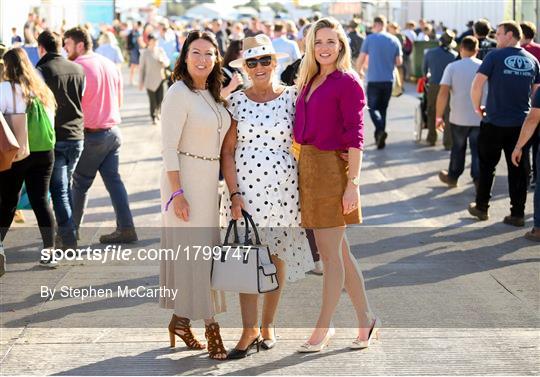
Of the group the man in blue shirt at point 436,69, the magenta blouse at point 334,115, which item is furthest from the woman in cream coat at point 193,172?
the man in blue shirt at point 436,69

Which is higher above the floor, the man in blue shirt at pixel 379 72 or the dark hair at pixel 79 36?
the dark hair at pixel 79 36

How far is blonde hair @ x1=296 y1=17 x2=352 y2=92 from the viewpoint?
6426 millimetres

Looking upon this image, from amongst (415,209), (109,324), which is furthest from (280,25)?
(109,324)

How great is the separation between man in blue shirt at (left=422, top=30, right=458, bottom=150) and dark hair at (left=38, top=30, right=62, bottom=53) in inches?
292

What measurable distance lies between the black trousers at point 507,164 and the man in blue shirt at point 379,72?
18.1 feet

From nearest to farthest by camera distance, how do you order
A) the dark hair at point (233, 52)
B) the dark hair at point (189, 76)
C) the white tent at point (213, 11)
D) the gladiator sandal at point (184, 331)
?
the dark hair at point (189, 76) < the gladiator sandal at point (184, 331) < the dark hair at point (233, 52) < the white tent at point (213, 11)

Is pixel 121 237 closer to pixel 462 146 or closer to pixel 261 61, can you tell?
pixel 261 61

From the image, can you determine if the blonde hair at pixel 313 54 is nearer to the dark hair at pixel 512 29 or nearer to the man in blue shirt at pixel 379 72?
the dark hair at pixel 512 29

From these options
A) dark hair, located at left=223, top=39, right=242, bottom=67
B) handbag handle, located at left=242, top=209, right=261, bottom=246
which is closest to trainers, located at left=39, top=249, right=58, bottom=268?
dark hair, located at left=223, top=39, right=242, bottom=67

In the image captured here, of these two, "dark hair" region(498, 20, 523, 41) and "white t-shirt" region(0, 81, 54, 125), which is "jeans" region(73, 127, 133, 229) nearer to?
"white t-shirt" region(0, 81, 54, 125)

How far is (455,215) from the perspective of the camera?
37.4ft

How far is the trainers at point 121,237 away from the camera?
9973 mm

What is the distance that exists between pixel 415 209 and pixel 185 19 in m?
64.5

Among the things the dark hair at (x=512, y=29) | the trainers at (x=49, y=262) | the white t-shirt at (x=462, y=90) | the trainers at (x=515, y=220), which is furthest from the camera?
the white t-shirt at (x=462, y=90)
